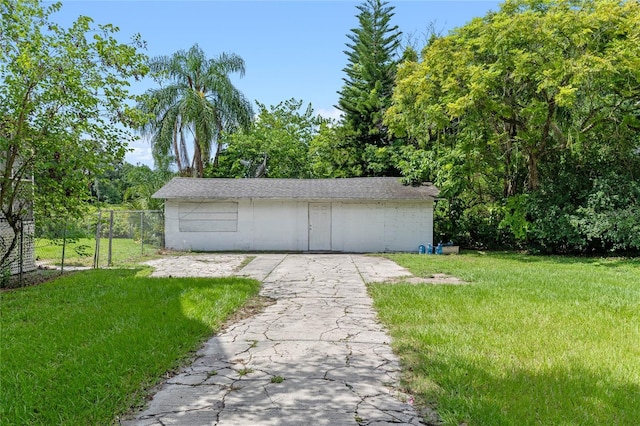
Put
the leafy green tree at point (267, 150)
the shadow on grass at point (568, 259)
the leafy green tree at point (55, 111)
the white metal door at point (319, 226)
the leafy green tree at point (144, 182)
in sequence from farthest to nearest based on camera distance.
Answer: the leafy green tree at point (267, 150)
the leafy green tree at point (144, 182)
the white metal door at point (319, 226)
the shadow on grass at point (568, 259)
the leafy green tree at point (55, 111)

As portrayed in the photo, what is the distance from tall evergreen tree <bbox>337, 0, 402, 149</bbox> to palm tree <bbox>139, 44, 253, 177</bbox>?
21.1ft

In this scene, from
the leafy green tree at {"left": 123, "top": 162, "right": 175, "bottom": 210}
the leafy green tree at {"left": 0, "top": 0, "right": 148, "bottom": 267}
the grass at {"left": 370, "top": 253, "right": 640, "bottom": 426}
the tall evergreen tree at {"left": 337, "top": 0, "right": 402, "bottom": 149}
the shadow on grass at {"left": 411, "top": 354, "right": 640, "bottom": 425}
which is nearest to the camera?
the shadow on grass at {"left": 411, "top": 354, "right": 640, "bottom": 425}

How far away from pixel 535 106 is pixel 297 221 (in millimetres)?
9183

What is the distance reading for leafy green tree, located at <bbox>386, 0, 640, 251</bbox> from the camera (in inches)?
487

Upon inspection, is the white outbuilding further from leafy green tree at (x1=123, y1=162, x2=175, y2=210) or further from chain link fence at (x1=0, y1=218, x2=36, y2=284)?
chain link fence at (x1=0, y1=218, x2=36, y2=284)

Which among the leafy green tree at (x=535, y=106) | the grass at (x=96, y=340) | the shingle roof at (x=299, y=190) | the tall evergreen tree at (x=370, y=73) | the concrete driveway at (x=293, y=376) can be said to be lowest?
the concrete driveway at (x=293, y=376)

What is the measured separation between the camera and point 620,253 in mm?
15016

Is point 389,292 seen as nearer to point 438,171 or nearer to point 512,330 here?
point 512,330

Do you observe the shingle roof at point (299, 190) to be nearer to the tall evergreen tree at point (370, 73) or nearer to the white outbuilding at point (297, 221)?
the white outbuilding at point (297, 221)

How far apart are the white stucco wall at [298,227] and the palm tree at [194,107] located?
27.8 feet

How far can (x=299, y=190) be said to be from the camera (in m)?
17.5

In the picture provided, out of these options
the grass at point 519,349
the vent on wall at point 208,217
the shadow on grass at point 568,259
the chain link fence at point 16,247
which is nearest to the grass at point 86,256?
the chain link fence at point 16,247

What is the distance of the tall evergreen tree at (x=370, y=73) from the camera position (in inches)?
1017

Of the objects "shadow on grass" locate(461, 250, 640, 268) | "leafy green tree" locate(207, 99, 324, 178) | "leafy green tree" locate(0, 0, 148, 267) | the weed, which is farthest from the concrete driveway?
"leafy green tree" locate(207, 99, 324, 178)
